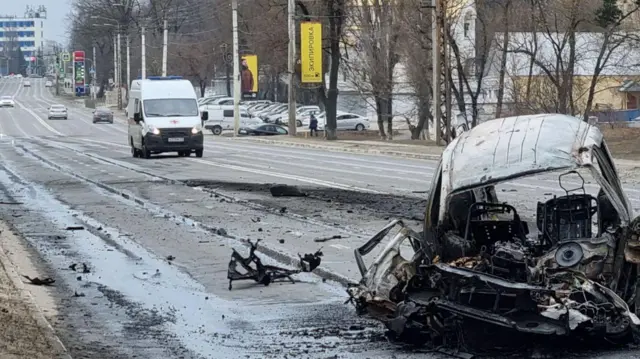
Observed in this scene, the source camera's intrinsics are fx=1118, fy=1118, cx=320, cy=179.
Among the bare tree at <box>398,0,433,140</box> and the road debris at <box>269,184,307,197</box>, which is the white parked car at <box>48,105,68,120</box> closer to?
the bare tree at <box>398,0,433,140</box>

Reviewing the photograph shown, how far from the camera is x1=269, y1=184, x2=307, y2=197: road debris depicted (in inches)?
882

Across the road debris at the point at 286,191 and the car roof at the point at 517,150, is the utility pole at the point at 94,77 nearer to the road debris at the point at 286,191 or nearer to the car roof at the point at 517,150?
the road debris at the point at 286,191

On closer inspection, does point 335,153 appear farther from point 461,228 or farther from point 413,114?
point 461,228

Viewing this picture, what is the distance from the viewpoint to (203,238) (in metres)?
16.0

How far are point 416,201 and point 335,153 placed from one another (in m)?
23.4

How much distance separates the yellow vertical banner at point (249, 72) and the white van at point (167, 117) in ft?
105

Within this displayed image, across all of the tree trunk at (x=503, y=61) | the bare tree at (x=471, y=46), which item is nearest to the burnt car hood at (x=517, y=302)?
the bare tree at (x=471, y=46)

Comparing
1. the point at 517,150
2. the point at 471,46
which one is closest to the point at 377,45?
the point at 471,46

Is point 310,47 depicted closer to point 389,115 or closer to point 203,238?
point 389,115

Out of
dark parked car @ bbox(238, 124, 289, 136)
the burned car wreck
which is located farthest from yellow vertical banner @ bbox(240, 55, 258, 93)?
the burned car wreck

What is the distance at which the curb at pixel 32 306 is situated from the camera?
854 cm

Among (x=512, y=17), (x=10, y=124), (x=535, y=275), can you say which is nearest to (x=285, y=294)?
(x=535, y=275)

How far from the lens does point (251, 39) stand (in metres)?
81.2

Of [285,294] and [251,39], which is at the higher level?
[251,39]
